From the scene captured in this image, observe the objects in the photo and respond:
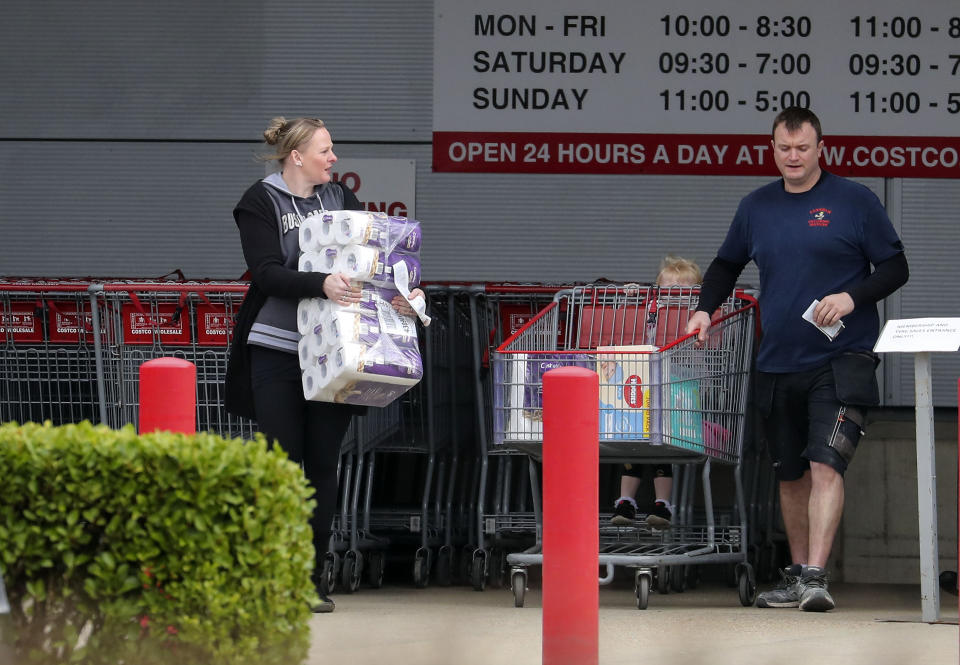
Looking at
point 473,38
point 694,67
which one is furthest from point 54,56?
point 694,67

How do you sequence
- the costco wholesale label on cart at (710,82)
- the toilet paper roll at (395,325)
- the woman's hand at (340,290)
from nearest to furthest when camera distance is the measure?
the woman's hand at (340,290)
the toilet paper roll at (395,325)
the costco wholesale label on cart at (710,82)

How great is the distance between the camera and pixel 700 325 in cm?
678

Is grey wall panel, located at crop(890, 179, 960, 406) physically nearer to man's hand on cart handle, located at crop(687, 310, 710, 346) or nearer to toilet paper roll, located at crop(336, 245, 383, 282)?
man's hand on cart handle, located at crop(687, 310, 710, 346)

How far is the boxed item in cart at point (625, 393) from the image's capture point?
6684 millimetres

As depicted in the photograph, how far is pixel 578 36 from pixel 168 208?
2.51m

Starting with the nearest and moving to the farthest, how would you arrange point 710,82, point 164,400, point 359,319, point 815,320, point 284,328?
point 164,400
point 359,319
point 284,328
point 815,320
point 710,82

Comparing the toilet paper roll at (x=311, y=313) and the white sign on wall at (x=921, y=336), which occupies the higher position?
the toilet paper roll at (x=311, y=313)

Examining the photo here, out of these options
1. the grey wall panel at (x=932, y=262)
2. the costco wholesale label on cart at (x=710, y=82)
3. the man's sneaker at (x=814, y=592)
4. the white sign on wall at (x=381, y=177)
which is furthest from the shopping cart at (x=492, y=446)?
the grey wall panel at (x=932, y=262)

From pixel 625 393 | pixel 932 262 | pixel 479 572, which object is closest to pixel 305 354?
pixel 625 393

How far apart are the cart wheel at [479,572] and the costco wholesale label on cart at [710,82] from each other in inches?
91.9

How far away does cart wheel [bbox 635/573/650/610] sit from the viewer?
264 inches

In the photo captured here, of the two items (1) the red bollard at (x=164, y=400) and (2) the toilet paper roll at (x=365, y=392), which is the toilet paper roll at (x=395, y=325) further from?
(1) the red bollard at (x=164, y=400)

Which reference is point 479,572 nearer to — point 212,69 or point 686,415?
point 686,415

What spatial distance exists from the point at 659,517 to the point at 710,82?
2644 millimetres
